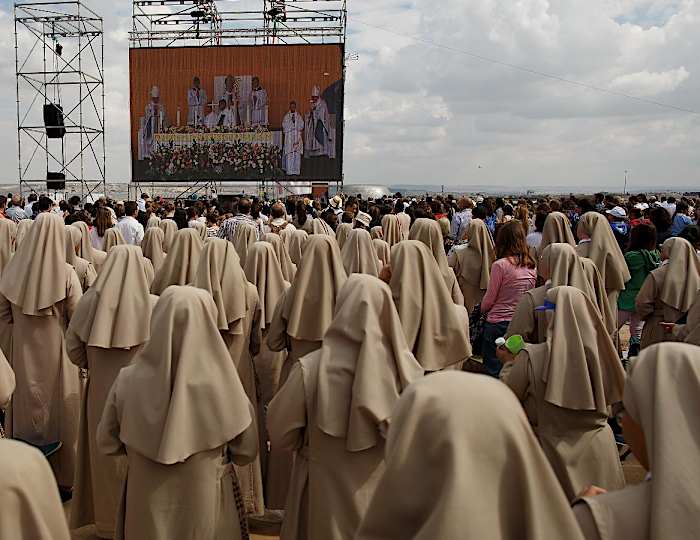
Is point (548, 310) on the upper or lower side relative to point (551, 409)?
upper

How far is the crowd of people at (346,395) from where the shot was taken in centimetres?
166

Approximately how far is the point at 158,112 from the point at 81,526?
2011cm

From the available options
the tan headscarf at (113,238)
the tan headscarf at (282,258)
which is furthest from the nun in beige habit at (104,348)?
the tan headscarf at (113,238)

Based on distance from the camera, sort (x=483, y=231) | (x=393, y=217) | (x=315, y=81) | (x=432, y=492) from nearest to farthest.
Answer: (x=432, y=492)
(x=483, y=231)
(x=393, y=217)
(x=315, y=81)

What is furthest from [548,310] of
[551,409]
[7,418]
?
[7,418]

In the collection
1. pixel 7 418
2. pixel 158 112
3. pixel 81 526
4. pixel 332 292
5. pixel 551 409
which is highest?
pixel 158 112

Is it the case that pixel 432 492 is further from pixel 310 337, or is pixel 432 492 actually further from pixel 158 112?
pixel 158 112

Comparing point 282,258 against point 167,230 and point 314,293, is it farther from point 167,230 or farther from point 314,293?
point 314,293

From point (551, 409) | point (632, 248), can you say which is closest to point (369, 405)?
point (551, 409)

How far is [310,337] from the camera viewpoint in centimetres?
450

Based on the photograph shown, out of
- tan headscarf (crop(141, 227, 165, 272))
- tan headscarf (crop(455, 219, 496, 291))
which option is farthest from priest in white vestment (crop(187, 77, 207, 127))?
tan headscarf (crop(455, 219, 496, 291))

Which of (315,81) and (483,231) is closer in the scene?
(483,231)

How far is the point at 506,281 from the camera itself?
559cm

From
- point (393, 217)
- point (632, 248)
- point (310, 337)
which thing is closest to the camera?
point (310, 337)
